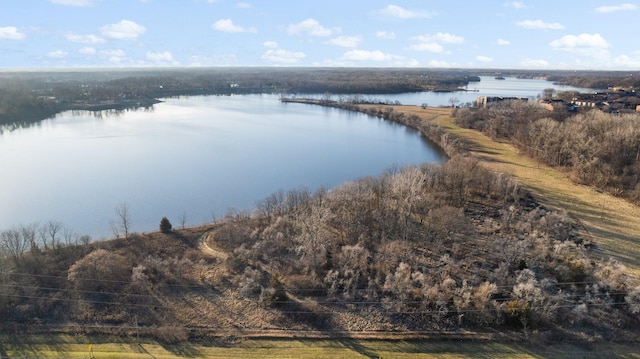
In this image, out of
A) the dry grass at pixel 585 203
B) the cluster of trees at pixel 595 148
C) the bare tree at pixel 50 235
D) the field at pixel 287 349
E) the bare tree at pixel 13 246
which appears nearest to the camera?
the field at pixel 287 349

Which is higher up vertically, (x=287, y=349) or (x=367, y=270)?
A: (x=367, y=270)

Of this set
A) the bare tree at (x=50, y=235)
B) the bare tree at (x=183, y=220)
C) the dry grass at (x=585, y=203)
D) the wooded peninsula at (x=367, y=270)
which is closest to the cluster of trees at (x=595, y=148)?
the dry grass at (x=585, y=203)

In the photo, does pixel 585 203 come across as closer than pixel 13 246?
No

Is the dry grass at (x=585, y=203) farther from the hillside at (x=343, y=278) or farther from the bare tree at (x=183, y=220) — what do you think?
the bare tree at (x=183, y=220)

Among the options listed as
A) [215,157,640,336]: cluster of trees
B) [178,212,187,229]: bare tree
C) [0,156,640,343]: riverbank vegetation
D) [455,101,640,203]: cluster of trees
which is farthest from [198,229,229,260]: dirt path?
[455,101,640,203]: cluster of trees

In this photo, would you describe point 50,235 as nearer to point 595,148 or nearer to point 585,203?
point 585,203

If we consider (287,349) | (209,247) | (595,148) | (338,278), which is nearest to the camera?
(287,349)

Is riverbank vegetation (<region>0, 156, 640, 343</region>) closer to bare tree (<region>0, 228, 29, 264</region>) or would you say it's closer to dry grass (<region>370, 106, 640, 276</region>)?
bare tree (<region>0, 228, 29, 264</region>)

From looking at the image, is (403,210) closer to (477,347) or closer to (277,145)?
(477,347)

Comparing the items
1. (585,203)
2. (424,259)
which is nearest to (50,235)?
(424,259)

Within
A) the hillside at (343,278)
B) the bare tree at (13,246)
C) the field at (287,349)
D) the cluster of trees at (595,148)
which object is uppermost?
the cluster of trees at (595,148)
